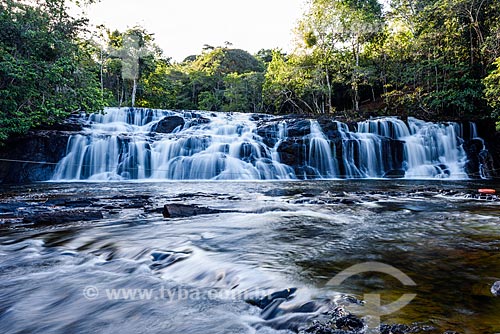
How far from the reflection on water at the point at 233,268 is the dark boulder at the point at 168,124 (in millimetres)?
14357

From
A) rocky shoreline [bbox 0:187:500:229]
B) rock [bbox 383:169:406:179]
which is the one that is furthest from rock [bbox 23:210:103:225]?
rock [bbox 383:169:406:179]

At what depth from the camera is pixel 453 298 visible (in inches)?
83.1

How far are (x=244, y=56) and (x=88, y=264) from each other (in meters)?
46.6

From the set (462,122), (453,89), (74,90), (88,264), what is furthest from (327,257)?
(453,89)

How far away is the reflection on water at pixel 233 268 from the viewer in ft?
6.53

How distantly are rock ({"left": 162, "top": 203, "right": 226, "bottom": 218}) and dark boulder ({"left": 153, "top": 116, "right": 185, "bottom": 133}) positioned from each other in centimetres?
1421

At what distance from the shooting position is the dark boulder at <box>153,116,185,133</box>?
1927 centimetres

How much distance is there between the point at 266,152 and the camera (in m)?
16.8

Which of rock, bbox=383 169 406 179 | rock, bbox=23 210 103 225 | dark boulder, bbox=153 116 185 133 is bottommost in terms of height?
rock, bbox=23 210 103 225

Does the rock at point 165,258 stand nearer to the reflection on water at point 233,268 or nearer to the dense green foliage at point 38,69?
the reflection on water at point 233,268

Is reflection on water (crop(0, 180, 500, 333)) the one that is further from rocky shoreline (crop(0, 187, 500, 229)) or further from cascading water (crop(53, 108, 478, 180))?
cascading water (crop(53, 108, 478, 180))

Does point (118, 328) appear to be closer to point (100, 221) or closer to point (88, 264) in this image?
point (88, 264)

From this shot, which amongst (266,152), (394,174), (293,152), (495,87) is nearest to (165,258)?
(266,152)

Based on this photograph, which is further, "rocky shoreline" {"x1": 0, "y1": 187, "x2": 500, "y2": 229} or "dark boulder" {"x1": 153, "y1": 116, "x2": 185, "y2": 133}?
"dark boulder" {"x1": 153, "y1": 116, "x2": 185, "y2": 133}
